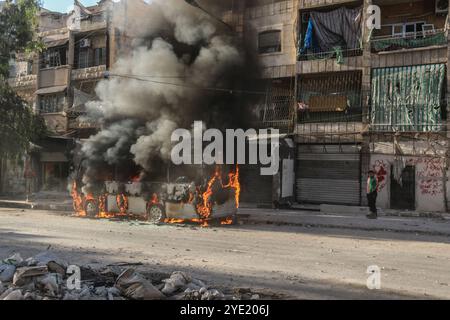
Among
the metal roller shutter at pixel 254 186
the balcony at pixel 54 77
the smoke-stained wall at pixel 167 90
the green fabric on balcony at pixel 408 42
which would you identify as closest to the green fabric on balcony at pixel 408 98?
the green fabric on balcony at pixel 408 42

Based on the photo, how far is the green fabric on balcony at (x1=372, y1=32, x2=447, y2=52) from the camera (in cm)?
1796

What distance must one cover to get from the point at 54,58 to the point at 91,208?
16401 millimetres

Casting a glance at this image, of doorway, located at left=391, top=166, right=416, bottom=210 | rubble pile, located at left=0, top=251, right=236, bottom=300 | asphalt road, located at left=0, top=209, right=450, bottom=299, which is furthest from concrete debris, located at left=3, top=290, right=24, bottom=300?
doorway, located at left=391, top=166, right=416, bottom=210

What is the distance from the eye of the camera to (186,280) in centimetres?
569

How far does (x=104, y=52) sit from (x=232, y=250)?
20424 mm

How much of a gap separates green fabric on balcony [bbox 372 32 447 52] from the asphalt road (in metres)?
9.52

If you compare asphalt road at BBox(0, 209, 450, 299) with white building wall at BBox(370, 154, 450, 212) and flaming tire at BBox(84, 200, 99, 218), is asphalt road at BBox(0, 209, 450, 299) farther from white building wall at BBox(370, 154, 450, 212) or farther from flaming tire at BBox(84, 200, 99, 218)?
white building wall at BBox(370, 154, 450, 212)

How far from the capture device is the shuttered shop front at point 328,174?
64.3 ft

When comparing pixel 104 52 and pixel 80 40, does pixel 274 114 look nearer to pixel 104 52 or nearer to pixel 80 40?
pixel 104 52

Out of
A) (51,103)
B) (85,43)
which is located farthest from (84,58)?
(51,103)

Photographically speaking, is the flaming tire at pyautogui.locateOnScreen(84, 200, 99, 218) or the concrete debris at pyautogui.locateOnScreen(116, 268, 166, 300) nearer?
the concrete debris at pyautogui.locateOnScreen(116, 268, 166, 300)

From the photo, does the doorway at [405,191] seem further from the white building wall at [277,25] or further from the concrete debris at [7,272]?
the concrete debris at [7,272]

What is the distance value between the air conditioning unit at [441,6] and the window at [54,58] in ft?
68.5

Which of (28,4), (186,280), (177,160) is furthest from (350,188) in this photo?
(28,4)
